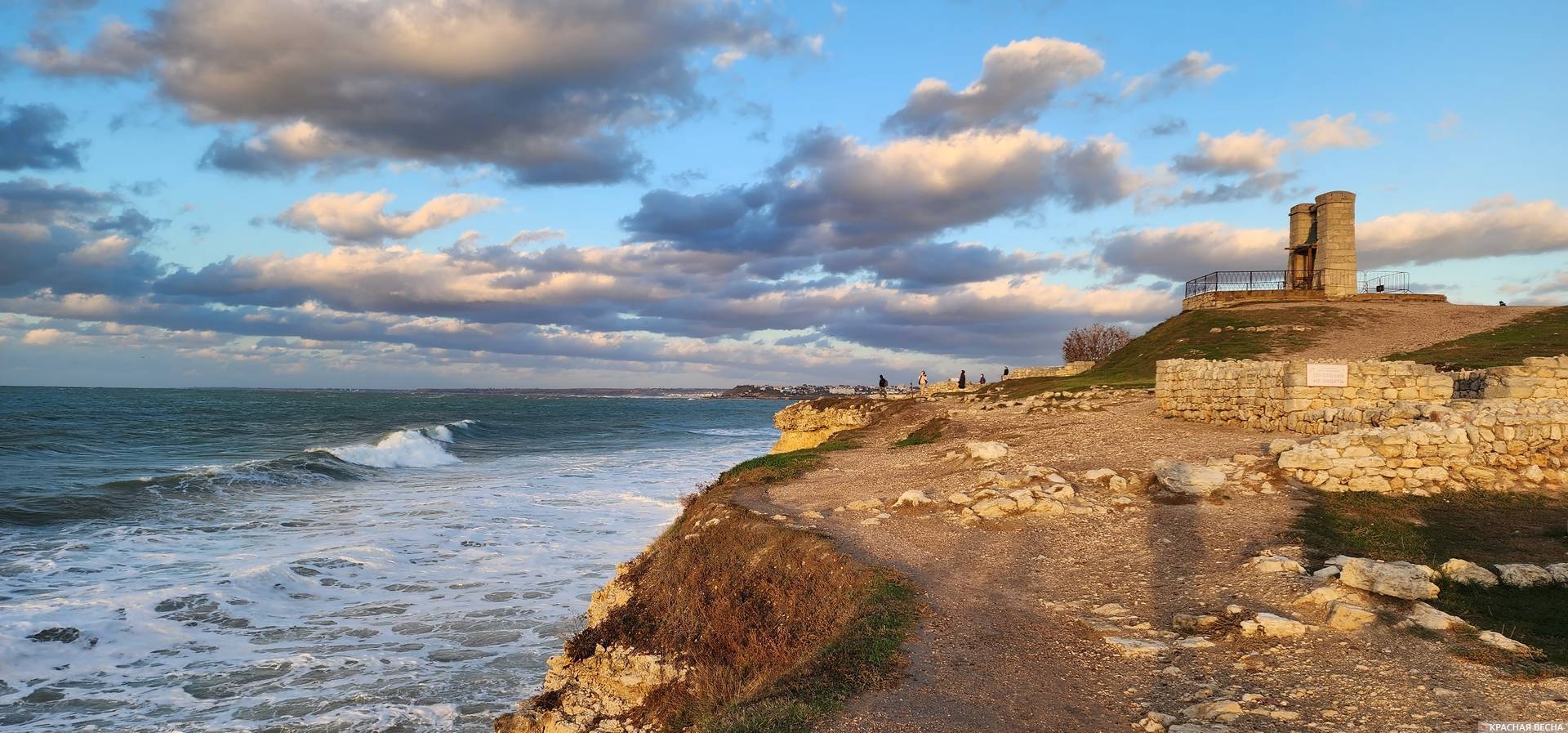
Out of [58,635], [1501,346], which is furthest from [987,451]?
[1501,346]

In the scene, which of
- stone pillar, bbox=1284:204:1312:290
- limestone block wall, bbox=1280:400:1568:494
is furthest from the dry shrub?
limestone block wall, bbox=1280:400:1568:494

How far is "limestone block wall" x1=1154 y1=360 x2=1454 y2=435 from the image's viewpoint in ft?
49.6

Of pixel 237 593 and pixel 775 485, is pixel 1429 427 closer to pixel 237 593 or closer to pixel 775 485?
pixel 775 485

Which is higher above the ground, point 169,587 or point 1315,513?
point 1315,513

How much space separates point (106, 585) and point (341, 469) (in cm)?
1862

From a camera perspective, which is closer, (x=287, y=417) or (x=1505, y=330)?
(x=1505, y=330)

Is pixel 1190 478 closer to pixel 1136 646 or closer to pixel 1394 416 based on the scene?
pixel 1394 416

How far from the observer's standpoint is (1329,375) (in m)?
15.4

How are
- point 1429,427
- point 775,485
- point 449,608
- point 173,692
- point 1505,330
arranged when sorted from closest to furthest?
1. point 173,692
2. point 1429,427
3. point 449,608
4. point 775,485
5. point 1505,330

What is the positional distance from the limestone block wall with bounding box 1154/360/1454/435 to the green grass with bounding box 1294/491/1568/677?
4.45 metres

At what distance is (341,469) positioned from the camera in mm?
30156

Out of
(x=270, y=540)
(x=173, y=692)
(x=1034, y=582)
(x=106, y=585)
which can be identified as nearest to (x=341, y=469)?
(x=270, y=540)

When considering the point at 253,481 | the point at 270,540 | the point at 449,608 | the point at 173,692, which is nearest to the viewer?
the point at 173,692

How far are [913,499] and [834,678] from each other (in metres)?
6.28
